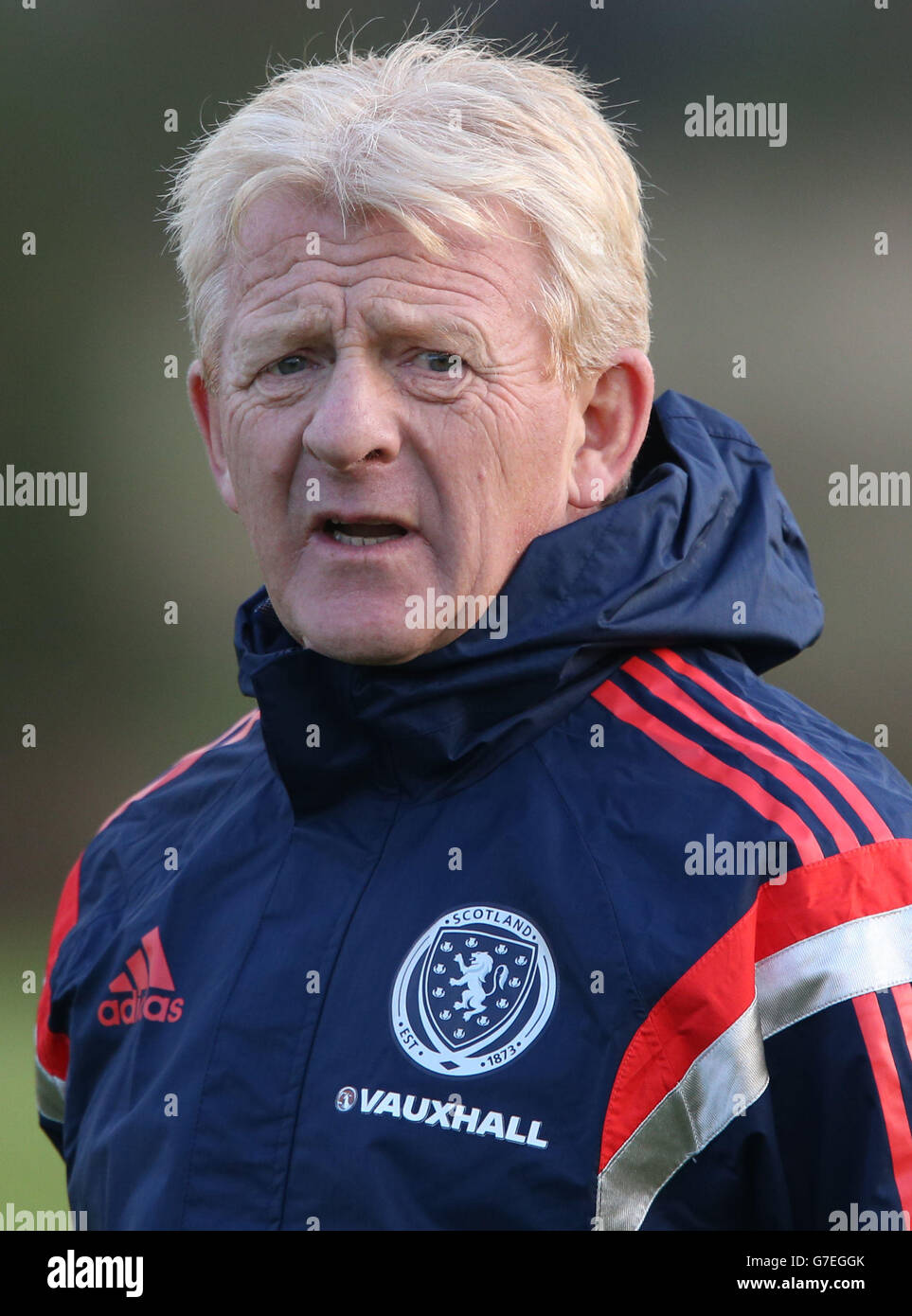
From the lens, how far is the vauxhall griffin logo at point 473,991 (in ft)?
4.68

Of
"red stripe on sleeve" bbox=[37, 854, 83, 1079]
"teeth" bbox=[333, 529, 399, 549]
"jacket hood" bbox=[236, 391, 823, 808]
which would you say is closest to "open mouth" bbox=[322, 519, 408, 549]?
"teeth" bbox=[333, 529, 399, 549]

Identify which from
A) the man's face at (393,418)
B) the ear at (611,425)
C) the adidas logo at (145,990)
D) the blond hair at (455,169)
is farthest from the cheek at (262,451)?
the adidas logo at (145,990)

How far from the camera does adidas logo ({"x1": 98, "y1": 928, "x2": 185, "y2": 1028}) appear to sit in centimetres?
169

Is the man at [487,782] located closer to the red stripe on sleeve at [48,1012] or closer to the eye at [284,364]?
the eye at [284,364]

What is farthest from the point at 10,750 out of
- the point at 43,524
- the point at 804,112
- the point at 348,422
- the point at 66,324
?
the point at 348,422

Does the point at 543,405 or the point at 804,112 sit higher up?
the point at 804,112

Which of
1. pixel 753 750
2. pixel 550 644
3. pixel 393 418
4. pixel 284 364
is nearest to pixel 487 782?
pixel 550 644

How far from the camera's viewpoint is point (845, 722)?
627 centimetres

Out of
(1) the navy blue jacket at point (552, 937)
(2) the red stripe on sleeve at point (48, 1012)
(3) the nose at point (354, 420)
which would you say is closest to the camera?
(1) the navy blue jacket at point (552, 937)

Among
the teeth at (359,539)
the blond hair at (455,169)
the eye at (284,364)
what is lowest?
the teeth at (359,539)

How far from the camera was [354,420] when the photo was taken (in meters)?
1.53

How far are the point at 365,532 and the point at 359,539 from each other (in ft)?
0.04
